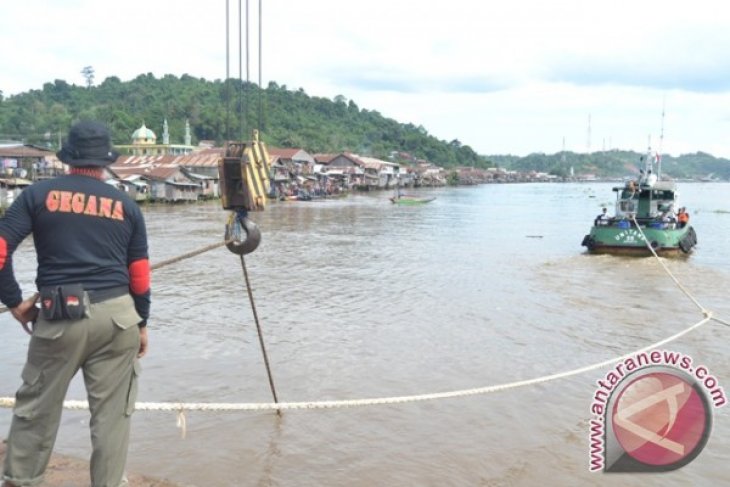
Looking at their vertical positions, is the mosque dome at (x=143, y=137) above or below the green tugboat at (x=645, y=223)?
above

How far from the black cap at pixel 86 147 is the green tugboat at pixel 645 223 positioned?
20.2 meters

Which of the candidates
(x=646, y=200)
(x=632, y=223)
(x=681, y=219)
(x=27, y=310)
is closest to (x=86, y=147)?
(x=27, y=310)

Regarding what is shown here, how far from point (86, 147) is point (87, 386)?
1.18m

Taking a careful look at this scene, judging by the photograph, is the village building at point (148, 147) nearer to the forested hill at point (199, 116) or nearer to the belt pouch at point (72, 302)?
the forested hill at point (199, 116)

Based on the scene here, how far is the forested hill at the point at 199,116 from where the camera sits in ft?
292

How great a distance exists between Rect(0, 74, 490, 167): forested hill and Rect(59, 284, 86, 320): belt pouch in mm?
61529

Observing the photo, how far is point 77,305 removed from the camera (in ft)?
9.09

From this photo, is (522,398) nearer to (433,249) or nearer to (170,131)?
(433,249)

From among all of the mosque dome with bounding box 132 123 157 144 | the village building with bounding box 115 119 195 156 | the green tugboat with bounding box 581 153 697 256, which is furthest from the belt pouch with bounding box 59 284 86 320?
the mosque dome with bounding box 132 123 157 144

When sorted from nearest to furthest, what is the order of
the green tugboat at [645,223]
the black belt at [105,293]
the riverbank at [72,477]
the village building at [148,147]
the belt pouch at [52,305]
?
the belt pouch at [52,305], the black belt at [105,293], the riverbank at [72,477], the green tugboat at [645,223], the village building at [148,147]

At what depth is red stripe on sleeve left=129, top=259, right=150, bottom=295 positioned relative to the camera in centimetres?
309

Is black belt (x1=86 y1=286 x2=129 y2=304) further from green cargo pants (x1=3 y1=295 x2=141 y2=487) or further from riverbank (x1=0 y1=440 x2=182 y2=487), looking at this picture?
riverbank (x1=0 y1=440 x2=182 y2=487)

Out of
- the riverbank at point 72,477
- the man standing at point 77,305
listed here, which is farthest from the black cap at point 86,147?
the riverbank at point 72,477

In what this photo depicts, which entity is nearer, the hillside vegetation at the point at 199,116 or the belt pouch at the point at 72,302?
the belt pouch at the point at 72,302
